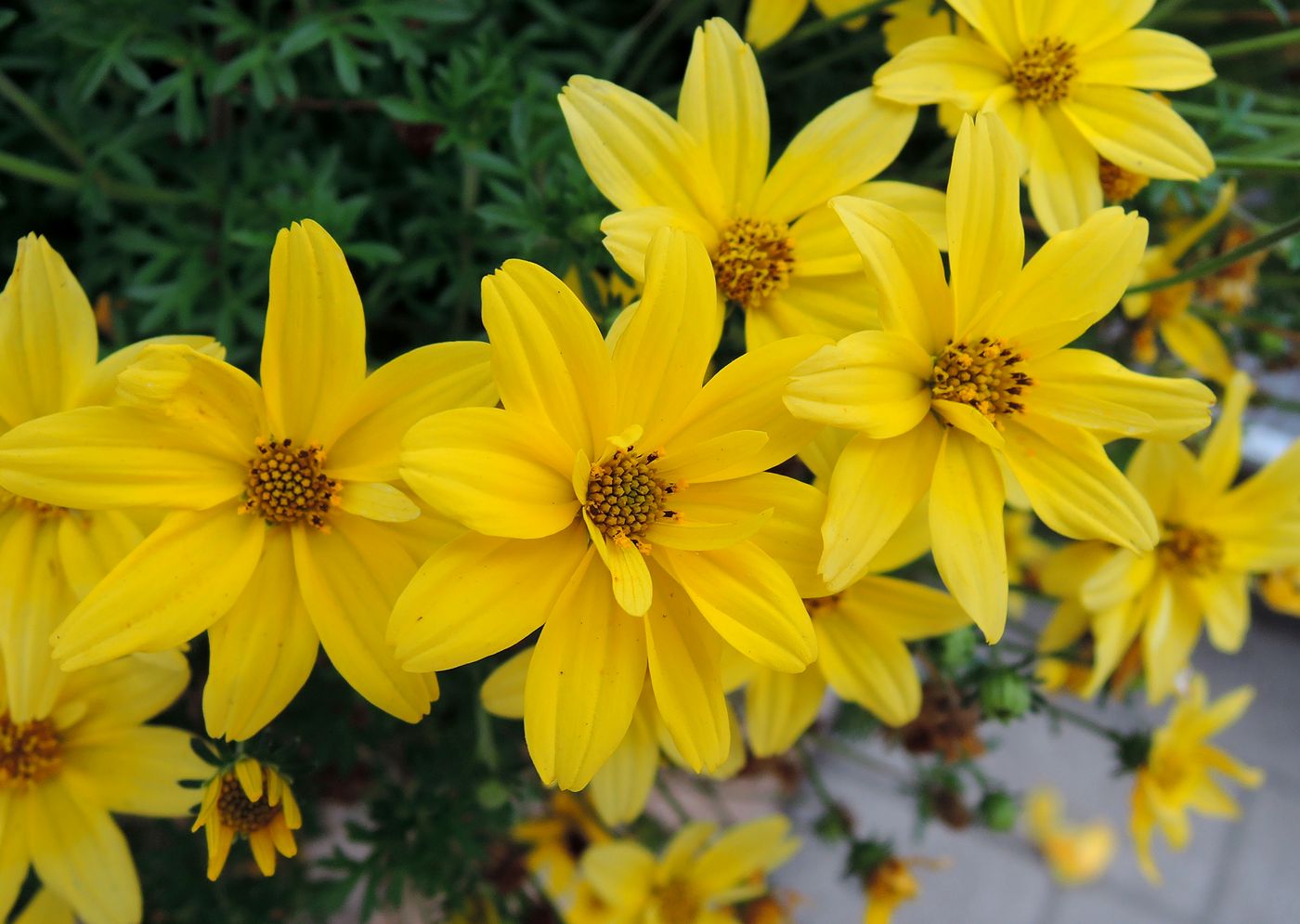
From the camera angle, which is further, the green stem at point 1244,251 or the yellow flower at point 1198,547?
the yellow flower at point 1198,547

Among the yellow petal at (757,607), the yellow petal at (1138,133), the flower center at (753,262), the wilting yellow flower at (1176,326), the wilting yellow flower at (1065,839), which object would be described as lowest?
the wilting yellow flower at (1065,839)

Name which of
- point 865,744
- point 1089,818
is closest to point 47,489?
point 865,744

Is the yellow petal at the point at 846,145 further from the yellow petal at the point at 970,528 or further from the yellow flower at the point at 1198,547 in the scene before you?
the yellow flower at the point at 1198,547

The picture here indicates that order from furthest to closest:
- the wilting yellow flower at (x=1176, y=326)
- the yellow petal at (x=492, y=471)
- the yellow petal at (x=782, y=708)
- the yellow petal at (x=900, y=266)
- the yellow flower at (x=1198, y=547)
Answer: the wilting yellow flower at (x=1176, y=326), the yellow flower at (x=1198, y=547), the yellow petal at (x=782, y=708), the yellow petal at (x=900, y=266), the yellow petal at (x=492, y=471)

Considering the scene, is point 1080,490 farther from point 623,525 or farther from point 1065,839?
point 1065,839

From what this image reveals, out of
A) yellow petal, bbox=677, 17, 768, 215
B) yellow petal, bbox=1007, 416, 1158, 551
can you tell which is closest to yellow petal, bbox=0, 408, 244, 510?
yellow petal, bbox=677, 17, 768, 215

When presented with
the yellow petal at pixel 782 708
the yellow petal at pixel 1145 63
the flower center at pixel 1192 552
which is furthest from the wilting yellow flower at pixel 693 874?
the yellow petal at pixel 1145 63

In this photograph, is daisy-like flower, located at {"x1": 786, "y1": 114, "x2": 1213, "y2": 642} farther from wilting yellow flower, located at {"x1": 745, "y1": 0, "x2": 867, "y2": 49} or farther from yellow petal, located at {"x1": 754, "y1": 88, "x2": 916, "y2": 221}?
wilting yellow flower, located at {"x1": 745, "y1": 0, "x2": 867, "y2": 49}
